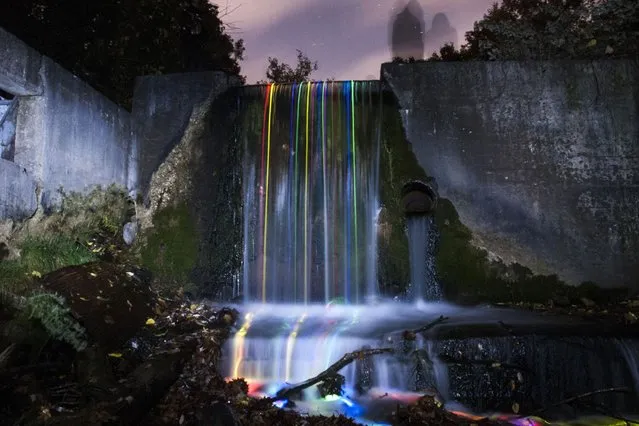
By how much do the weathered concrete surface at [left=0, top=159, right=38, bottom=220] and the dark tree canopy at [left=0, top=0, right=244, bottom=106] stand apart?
4826 mm

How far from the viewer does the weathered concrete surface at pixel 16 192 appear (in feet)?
18.5

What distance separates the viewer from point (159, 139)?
8.31 meters

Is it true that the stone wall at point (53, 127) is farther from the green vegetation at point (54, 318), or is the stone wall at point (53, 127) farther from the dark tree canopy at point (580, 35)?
the dark tree canopy at point (580, 35)

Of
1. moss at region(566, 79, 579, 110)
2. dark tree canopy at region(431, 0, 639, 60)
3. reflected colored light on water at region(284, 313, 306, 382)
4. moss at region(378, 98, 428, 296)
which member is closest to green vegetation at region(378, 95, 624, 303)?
moss at region(378, 98, 428, 296)

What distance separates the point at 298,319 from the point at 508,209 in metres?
3.70

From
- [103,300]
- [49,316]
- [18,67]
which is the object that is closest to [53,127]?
[18,67]

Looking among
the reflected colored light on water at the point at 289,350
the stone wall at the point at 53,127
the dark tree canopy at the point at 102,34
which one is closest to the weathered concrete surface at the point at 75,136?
the stone wall at the point at 53,127

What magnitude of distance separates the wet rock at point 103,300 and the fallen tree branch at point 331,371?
1.70 metres

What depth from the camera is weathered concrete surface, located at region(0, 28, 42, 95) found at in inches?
226

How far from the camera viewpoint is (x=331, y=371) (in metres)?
4.76

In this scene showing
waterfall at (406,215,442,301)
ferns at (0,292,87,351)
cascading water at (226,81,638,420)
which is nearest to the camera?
ferns at (0,292,87,351)

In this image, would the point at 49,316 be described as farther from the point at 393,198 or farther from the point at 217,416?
the point at 393,198

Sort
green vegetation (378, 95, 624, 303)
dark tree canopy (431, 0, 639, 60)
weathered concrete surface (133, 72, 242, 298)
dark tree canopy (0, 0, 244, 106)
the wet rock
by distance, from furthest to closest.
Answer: dark tree canopy (0, 0, 244, 106) → dark tree canopy (431, 0, 639, 60) → weathered concrete surface (133, 72, 242, 298) → green vegetation (378, 95, 624, 303) → the wet rock

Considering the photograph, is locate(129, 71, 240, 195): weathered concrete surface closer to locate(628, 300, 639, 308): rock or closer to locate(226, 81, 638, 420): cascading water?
locate(226, 81, 638, 420): cascading water
